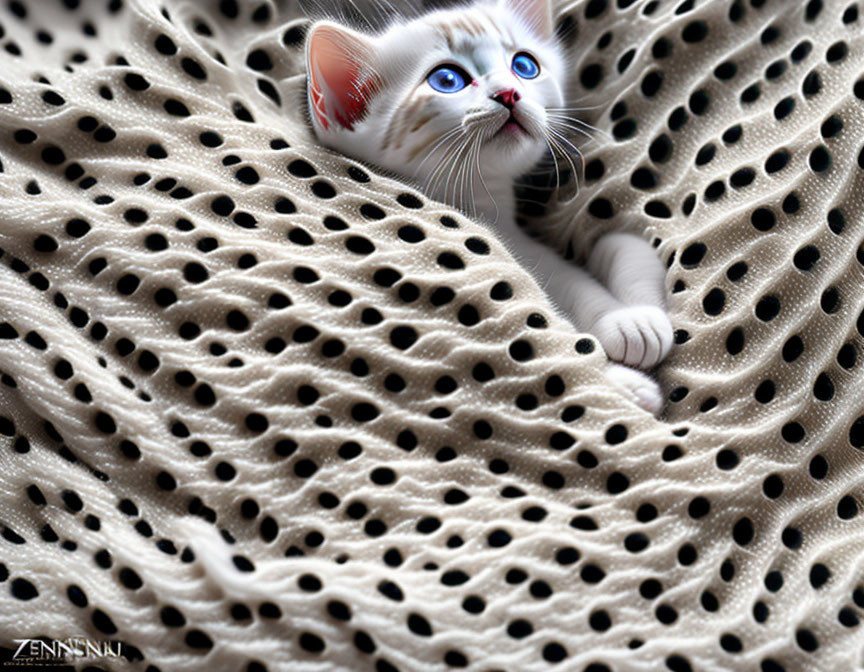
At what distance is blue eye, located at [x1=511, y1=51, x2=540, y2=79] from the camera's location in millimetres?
1223

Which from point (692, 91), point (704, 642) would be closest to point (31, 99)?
point (692, 91)

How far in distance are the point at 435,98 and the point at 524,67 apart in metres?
0.18

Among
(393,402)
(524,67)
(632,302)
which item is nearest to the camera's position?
(393,402)

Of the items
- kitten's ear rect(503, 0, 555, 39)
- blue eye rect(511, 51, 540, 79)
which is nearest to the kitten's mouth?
blue eye rect(511, 51, 540, 79)

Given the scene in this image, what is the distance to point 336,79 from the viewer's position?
1.14 meters

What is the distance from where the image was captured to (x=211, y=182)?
A: 1.01 meters

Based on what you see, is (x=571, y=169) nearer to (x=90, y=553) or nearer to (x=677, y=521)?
(x=677, y=521)

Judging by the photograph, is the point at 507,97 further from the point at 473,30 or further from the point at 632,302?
the point at 632,302

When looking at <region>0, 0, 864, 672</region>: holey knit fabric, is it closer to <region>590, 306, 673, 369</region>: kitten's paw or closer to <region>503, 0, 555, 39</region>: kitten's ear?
<region>590, 306, 673, 369</region>: kitten's paw

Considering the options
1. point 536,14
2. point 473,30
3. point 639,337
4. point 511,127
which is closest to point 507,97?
point 511,127

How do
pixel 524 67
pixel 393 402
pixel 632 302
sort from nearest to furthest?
1. pixel 393 402
2. pixel 632 302
3. pixel 524 67

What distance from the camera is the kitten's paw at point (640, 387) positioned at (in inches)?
37.4

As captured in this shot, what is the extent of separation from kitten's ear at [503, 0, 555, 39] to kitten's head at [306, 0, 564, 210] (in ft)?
0.22

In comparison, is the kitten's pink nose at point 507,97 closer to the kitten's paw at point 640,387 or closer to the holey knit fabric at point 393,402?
the holey knit fabric at point 393,402
